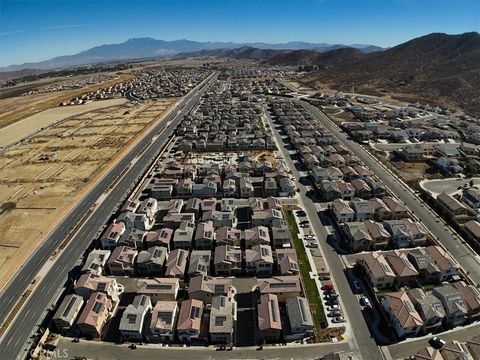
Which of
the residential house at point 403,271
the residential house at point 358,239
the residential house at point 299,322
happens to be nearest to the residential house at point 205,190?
the residential house at point 358,239

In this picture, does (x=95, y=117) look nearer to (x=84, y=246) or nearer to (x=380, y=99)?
(x=84, y=246)

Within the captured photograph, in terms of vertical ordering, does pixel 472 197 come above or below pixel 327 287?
above

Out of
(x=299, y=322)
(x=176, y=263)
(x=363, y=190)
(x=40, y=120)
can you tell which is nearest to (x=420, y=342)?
(x=299, y=322)

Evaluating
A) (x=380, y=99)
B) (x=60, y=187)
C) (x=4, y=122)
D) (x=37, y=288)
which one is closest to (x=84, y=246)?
(x=37, y=288)

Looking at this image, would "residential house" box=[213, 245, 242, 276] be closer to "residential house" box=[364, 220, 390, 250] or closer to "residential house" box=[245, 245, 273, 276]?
"residential house" box=[245, 245, 273, 276]

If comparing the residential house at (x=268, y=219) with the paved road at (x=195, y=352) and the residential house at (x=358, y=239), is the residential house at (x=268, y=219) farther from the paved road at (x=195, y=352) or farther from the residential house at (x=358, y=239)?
the paved road at (x=195, y=352)

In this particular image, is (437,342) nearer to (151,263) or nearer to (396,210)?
(396,210)
